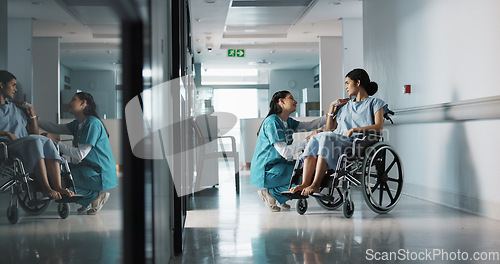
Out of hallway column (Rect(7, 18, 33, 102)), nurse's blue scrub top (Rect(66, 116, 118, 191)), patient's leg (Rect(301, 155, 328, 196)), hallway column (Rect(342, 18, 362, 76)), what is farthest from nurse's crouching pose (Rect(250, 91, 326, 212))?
hallway column (Rect(342, 18, 362, 76))

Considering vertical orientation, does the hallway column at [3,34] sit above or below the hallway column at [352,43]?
below

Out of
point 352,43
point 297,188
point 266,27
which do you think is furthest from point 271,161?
point 266,27

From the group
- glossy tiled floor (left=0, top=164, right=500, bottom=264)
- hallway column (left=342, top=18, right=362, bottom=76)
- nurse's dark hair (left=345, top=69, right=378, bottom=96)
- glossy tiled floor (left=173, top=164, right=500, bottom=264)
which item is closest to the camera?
glossy tiled floor (left=0, top=164, right=500, bottom=264)

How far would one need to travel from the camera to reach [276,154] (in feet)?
14.1

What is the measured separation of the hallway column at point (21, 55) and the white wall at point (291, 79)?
16.0 m

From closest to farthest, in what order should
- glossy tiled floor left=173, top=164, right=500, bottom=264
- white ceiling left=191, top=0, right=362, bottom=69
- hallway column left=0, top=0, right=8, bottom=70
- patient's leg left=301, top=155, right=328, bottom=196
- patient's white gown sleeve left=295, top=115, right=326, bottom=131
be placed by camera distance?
hallway column left=0, top=0, right=8, bottom=70 → glossy tiled floor left=173, top=164, right=500, bottom=264 → patient's leg left=301, top=155, right=328, bottom=196 → patient's white gown sleeve left=295, top=115, right=326, bottom=131 → white ceiling left=191, top=0, right=362, bottom=69

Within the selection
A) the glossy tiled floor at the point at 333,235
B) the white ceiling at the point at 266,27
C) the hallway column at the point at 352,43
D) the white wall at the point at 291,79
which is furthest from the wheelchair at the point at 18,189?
the white wall at the point at 291,79

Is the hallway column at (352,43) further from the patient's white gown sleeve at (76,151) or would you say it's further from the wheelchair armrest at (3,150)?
the wheelchair armrest at (3,150)

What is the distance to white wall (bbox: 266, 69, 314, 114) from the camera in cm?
1643

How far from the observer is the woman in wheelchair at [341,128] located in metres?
3.92

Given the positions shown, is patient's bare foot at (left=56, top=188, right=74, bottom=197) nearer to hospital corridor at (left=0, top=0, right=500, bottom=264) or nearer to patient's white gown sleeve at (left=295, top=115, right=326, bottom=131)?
hospital corridor at (left=0, top=0, right=500, bottom=264)

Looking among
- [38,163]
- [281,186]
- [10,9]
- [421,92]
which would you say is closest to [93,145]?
[38,163]

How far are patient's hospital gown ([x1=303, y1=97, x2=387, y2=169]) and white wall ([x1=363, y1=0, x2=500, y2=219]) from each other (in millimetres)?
716

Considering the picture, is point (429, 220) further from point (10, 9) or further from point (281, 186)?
point (10, 9)
